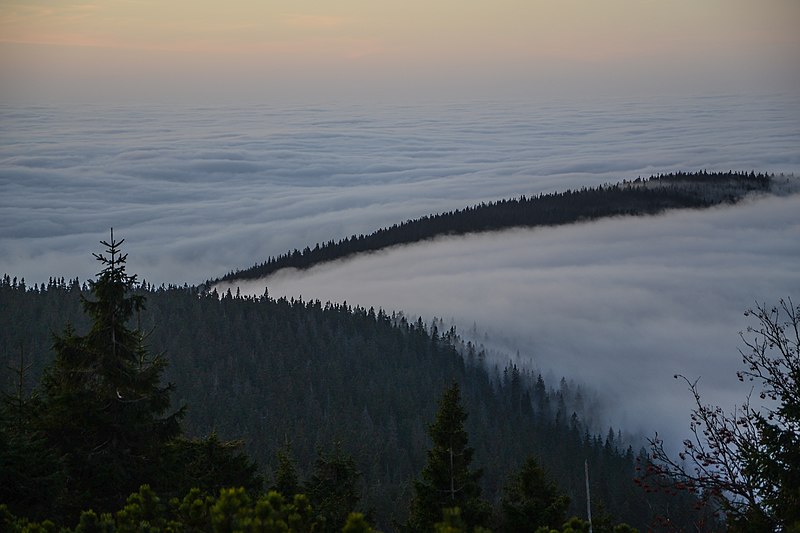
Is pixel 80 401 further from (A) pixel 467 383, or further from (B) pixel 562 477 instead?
(A) pixel 467 383

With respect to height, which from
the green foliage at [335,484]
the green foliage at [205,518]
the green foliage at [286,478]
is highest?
the green foliage at [205,518]

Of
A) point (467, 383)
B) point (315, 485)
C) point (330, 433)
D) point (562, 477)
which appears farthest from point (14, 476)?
point (467, 383)

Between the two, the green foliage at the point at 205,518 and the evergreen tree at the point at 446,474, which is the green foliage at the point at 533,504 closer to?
the evergreen tree at the point at 446,474

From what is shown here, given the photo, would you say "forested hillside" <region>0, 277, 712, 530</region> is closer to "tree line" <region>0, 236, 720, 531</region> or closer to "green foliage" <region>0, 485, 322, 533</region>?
"tree line" <region>0, 236, 720, 531</region>

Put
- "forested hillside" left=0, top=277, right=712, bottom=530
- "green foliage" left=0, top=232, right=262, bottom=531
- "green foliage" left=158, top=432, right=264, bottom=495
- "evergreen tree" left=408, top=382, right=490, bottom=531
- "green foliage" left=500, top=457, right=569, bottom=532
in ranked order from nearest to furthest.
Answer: "green foliage" left=0, top=232, right=262, bottom=531, "evergreen tree" left=408, top=382, right=490, bottom=531, "green foliage" left=500, top=457, right=569, bottom=532, "green foliage" left=158, top=432, right=264, bottom=495, "forested hillside" left=0, top=277, right=712, bottom=530

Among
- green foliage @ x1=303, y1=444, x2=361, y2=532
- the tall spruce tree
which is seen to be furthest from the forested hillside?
the tall spruce tree

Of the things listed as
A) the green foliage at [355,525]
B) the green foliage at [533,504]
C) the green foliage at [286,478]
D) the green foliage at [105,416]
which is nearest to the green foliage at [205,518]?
the green foliage at [355,525]

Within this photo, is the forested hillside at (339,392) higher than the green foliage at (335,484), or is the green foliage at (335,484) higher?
the green foliage at (335,484)
